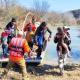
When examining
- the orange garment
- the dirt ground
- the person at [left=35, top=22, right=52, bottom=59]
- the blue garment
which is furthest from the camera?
the blue garment

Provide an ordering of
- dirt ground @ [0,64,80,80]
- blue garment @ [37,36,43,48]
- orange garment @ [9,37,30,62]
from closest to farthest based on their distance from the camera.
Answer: orange garment @ [9,37,30,62] → dirt ground @ [0,64,80,80] → blue garment @ [37,36,43,48]

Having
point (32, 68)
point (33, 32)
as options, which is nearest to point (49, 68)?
point (32, 68)

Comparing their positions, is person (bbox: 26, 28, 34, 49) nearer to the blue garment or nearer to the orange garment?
the blue garment

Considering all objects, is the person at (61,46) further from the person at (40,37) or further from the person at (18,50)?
the person at (40,37)

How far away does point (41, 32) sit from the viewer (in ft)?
43.9

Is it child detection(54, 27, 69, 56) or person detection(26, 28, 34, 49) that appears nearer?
child detection(54, 27, 69, 56)

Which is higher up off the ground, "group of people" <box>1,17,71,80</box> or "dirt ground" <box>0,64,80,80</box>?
"group of people" <box>1,17,71,80</box>

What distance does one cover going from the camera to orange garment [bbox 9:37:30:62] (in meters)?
9.62

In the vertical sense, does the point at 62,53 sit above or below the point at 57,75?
above

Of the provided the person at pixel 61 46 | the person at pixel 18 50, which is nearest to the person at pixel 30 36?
the person at pixel 61 46

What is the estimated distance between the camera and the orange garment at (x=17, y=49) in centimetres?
962

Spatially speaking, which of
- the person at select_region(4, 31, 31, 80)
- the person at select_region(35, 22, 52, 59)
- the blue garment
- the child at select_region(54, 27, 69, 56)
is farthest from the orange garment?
the blue garment

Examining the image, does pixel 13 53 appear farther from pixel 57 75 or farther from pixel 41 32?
pixel 41 32

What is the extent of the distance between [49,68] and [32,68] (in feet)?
2.03
